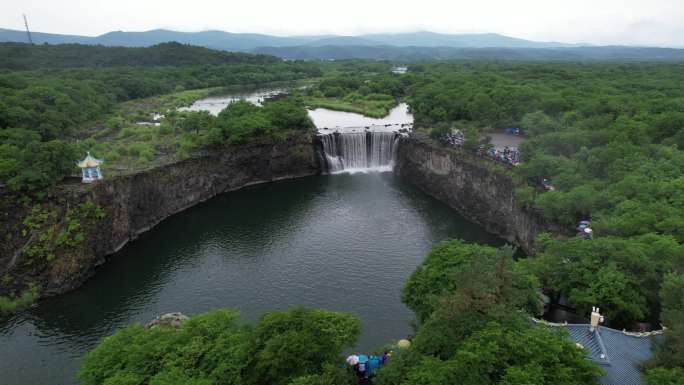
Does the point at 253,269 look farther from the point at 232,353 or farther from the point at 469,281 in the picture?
the point at 469,281

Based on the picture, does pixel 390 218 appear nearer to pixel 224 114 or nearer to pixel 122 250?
pixel 122 250

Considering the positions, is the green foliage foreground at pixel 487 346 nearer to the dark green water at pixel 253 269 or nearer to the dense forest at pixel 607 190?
the dense forest at pixel 607 190

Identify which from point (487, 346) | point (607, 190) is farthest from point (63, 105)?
point (607, 190)

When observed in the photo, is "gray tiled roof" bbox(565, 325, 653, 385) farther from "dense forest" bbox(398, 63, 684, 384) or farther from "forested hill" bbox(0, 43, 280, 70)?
"forested hill" bbox(0, 43, 280, 70)

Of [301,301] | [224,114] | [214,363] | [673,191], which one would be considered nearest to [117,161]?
[224,114]

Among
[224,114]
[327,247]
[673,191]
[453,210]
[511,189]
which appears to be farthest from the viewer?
[224,114]

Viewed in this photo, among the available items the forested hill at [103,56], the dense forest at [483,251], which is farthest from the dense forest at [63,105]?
the forested hill at [103,56]
